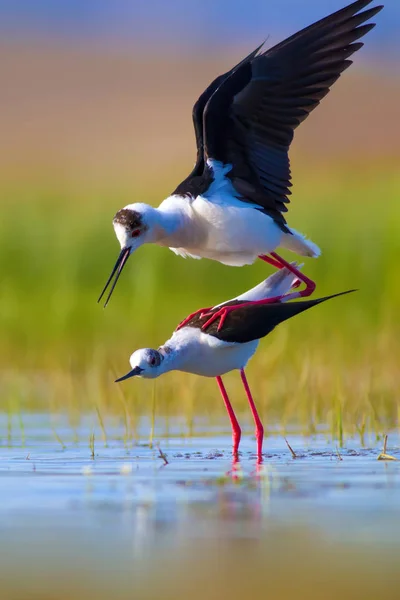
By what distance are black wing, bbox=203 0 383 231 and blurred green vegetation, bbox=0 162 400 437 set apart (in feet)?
3.76

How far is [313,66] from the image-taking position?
731cm

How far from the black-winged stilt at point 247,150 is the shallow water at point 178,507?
1.03 meters

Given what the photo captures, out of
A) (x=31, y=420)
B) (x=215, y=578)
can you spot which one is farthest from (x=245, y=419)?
(x=215, y=578)

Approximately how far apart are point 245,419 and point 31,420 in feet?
4.05

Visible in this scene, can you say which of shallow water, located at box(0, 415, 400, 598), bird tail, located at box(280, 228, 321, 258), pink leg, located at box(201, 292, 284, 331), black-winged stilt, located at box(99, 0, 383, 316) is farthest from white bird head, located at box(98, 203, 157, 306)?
shallow water, located at box(0, 415, 400, 598)

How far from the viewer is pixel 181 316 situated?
11.4 m

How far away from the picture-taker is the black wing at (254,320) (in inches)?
276

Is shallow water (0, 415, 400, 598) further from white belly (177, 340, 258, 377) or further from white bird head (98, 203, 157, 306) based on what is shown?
white bird head (98, 203, 157, 306)

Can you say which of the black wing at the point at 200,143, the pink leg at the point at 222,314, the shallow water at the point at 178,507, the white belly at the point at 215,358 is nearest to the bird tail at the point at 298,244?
the pink leg at the point at 222,314

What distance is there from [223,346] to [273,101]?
4.29ft

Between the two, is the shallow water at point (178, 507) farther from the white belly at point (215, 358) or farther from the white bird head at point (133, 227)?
the white bird head at point (133, 227)

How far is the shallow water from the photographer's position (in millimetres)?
4238

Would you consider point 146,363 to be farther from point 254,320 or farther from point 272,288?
point 272,288

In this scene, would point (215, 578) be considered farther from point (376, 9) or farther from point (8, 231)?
point (8, 231)
